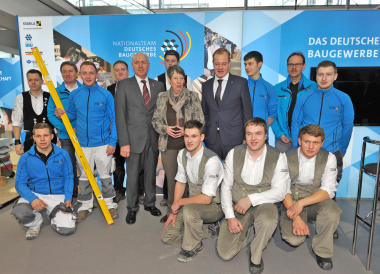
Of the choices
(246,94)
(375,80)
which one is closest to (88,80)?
(246,94)

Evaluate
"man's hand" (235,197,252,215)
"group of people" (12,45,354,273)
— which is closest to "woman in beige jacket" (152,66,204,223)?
"group of people" (12,45,354,273)

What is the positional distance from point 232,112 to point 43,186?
2.08 meters

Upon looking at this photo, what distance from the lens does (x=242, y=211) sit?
201cm

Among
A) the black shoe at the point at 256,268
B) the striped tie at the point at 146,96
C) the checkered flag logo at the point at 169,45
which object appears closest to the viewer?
the black shoe at the point at 256,268

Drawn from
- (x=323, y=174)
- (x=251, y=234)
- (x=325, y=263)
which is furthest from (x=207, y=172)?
(x=325, y=263)

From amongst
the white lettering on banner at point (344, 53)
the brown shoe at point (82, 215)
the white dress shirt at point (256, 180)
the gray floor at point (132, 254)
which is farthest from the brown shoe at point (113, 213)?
the white lettering on banner at point (344, 53)

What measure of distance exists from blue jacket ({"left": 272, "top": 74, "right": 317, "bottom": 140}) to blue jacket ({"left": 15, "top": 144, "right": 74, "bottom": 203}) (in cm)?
240

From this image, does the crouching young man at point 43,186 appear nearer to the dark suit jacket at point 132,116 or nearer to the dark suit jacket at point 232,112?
the dark suit jacket at point 132,116

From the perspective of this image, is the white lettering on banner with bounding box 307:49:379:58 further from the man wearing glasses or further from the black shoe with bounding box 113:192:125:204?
the black shoe with bounding box 113:192:125:204

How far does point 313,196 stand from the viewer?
2.06m

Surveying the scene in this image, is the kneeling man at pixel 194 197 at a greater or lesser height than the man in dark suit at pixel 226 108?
lesser

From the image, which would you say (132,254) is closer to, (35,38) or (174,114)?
(174,114)

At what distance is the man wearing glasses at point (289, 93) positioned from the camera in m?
2.79

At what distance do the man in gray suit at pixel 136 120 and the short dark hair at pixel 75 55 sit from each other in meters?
1.36
